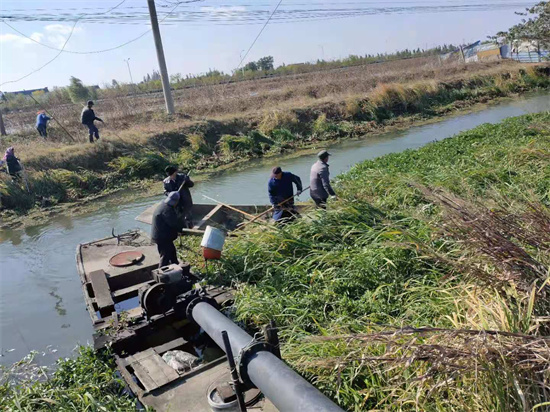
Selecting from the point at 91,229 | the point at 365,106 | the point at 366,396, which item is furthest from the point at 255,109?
the point at 366,396

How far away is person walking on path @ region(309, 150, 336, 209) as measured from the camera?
855cm

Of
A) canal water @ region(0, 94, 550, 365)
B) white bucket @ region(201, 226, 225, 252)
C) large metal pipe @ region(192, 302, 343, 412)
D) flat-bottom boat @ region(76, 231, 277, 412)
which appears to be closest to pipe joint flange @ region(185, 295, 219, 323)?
flat-bottom boat @ region(76, 231, 277, 412)

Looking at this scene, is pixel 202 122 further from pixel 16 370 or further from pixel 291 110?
pixel 16 370

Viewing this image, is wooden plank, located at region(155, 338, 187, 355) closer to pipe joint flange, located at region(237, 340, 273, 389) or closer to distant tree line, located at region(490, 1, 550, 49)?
pipe joint flange, located at region(237, 340, 273, 389)

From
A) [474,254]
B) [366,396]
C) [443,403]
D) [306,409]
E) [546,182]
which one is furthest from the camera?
[546,182]

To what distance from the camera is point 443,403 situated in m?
3.46

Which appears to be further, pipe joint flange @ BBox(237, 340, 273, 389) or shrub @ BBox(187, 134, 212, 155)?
shrub @ BBox(187, 134, 212, 155)

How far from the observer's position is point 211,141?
66.2ft

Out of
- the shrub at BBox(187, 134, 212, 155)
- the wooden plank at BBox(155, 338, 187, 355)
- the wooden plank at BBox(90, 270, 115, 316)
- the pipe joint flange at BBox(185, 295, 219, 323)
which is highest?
the shrub at BBox(187, 134, 212, 155)

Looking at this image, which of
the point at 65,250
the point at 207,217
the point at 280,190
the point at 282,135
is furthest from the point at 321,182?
the point at 282,135

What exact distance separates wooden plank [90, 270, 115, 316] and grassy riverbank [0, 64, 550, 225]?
8279mm

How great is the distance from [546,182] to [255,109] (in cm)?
1733

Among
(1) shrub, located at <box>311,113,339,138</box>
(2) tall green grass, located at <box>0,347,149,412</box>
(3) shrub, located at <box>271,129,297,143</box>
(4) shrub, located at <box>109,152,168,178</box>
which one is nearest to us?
(2) tall green grass, located at <box>0,347,149,412</box>

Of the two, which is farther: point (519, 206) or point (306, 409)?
point (519, 206)
